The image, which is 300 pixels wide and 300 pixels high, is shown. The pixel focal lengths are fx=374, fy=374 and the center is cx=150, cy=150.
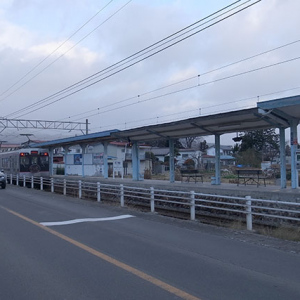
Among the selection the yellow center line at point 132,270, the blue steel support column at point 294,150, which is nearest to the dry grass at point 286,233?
the yellow center line at point 132,270

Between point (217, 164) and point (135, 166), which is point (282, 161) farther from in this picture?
point (135, 166)

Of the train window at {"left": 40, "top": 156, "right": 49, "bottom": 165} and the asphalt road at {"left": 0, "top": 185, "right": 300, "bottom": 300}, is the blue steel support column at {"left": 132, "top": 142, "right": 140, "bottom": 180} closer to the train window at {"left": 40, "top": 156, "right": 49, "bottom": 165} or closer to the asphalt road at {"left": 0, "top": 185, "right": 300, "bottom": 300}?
the train window at {"left": 40, "top": 156, "right": 49, "bottom": 165}

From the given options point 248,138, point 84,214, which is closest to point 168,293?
point 84,214

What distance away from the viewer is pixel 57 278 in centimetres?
594

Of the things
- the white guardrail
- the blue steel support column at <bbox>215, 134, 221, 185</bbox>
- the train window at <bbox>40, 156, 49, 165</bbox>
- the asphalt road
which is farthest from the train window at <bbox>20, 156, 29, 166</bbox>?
the asphalt road

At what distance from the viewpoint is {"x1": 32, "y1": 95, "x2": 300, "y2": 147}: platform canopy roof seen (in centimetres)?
1437

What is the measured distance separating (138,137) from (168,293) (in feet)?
64.9

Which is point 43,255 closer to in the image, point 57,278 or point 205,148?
point 57,278

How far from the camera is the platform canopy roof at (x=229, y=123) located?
14.4 meters

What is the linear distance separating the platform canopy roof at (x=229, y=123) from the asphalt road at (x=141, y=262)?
18.8 ft

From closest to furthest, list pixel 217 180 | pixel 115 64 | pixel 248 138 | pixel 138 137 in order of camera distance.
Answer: pixel 115 64 < pixel 217 180 < pixel 138 137 < pixel 248 138

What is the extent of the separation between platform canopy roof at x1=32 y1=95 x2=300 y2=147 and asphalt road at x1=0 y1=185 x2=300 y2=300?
5.73 meters

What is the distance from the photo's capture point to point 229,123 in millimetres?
18000

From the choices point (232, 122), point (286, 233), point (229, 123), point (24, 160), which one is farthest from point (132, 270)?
point (24, 160)
